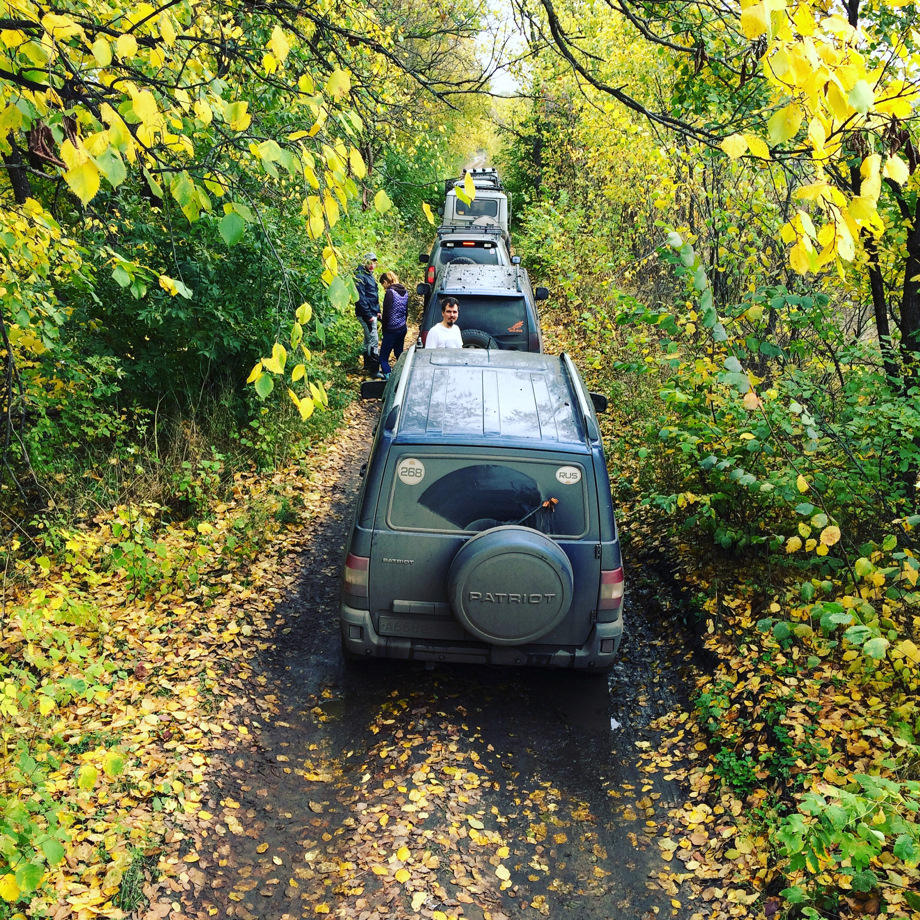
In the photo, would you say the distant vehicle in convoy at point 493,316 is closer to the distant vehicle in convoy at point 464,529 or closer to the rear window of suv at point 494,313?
the rear window of suv at point 494,313

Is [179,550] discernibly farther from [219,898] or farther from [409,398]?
[219,898]

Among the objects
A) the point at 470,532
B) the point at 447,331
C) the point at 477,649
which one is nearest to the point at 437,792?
the point at 477,649

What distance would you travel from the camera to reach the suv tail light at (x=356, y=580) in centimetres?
446

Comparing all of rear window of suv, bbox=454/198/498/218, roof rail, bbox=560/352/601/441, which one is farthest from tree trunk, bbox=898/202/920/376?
rear window of suv, bbox=454/198/498/218

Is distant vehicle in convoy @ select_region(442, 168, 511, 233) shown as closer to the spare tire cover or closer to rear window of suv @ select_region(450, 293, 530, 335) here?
rear window of suv @ select_region(450, 293, 530, 335)

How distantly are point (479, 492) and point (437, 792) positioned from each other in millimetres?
1784

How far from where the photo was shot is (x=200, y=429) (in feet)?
26.8

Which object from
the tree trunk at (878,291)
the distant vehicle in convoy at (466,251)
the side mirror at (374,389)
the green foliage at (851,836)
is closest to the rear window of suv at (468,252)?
the distant vehicle in convoy at (466,251)

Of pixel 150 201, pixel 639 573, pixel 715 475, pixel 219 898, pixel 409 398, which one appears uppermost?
pixel 150 201

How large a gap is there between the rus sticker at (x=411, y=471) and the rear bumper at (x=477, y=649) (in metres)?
0.89

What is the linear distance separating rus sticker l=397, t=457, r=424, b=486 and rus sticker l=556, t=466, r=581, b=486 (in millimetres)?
871

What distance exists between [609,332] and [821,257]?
796 centimetres

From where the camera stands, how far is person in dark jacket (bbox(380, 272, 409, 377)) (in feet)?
36.4

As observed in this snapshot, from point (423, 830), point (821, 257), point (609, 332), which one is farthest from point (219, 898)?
point (609, 332)
